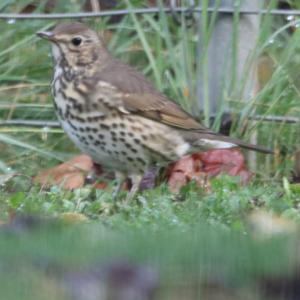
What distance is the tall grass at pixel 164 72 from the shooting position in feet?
25.8

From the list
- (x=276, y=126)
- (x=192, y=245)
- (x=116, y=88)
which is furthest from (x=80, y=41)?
(x=192, y=245)

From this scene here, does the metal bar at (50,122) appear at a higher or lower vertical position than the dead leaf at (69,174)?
higher

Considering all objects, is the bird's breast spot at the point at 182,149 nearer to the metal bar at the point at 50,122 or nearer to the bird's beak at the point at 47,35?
the metal bar at the point at 50,122

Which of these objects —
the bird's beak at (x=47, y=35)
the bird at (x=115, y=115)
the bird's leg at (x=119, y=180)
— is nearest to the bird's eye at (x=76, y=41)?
the bird at (x=115, y=115)

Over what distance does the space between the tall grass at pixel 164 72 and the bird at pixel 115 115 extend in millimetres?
508

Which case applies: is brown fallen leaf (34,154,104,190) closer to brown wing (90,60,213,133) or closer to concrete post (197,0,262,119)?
brown wing (90,60,213,133)

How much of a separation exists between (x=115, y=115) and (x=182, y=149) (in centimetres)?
58

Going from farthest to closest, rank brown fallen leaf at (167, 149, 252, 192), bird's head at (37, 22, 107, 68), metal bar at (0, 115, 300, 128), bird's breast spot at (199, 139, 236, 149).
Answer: metal bar at (0, 115, 300, 128)
brown fallen leaf at (167, 149, 252, 192)
bird's breast spot at (199, 139, 236, 149)
bird's head at (37, 22, 107, 68)

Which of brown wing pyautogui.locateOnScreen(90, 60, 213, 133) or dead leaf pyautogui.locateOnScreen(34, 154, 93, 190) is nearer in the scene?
brown wing pyautogui.locateOnScreen(90, 60, 213, 133)

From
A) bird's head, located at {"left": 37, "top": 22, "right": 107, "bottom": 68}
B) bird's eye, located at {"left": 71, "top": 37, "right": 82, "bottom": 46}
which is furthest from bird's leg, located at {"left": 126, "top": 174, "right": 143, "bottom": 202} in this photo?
bird's eye, located at {"left": 71, "top": 37, "right": 82, "bottom": 46}

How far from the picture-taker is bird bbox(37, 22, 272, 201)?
22.0 feet

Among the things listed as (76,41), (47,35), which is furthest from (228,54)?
(47,35)

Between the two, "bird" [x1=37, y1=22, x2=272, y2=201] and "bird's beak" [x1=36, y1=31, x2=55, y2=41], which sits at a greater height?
"bird's beak" [x1=36, y1=31, x2=55, y2=41]

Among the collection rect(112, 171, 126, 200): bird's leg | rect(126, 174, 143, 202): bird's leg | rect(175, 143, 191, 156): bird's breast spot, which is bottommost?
rect(112, 171, 126, 200): bird's leg
